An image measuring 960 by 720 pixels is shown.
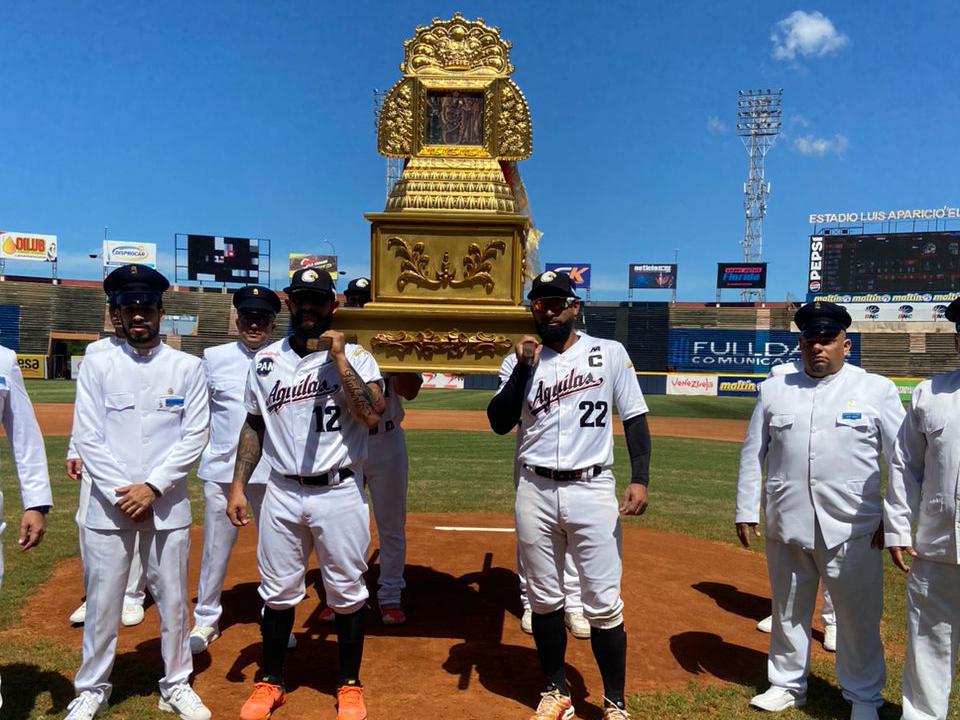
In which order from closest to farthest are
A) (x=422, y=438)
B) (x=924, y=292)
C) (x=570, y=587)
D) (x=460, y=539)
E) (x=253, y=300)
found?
1. (x=253, y=300)
2. (x=570, y=587)
3. (x=460, y=539)
4. (x=422, y=438)
5. (x=924, y=292)

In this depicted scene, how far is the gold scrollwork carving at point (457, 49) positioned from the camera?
4766 millimetres

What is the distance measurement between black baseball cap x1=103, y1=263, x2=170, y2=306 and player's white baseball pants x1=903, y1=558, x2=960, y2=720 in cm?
430

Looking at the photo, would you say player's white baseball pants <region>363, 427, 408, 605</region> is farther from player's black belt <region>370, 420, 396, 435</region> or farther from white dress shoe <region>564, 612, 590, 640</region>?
white dress shoe <region>564, 612, 590, 640</region>

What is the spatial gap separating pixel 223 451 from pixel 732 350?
42847mm

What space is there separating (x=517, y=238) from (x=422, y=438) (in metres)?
13.2

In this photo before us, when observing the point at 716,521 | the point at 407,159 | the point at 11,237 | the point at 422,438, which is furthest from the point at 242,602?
the point at 11,237

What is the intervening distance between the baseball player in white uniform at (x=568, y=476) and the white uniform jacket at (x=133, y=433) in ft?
5.83

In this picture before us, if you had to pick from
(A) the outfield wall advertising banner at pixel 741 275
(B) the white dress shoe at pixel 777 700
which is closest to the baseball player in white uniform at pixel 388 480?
(B) the white dress shoe at pixel 777 700

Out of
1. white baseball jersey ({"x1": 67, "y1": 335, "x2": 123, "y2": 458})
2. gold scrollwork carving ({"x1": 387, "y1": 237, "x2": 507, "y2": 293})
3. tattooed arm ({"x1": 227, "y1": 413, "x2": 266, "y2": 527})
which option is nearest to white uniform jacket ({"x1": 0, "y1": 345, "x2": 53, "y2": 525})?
white baseball jersey ({"x1": 67, "y1": 335, "x2": 123, "y2": 458})

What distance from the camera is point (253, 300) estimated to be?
471 cm

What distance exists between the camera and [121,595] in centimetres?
353

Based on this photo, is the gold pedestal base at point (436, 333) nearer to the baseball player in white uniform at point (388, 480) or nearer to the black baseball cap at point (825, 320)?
the baseball player in white uniform at point (388, 480)

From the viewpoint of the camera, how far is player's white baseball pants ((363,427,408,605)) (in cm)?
527

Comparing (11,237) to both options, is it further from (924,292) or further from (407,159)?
(924,292)
